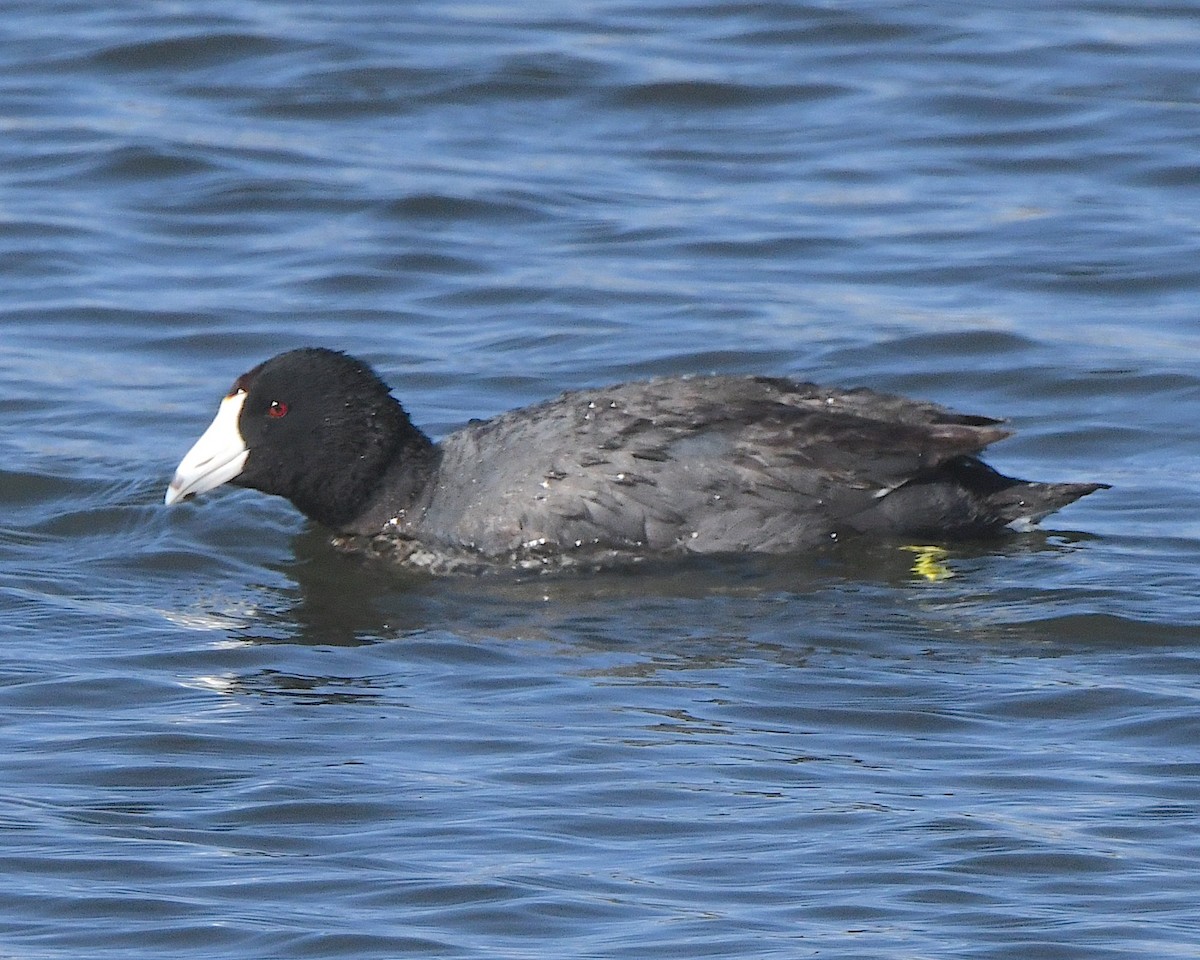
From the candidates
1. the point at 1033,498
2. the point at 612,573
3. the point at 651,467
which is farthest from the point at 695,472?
the point at 1033,498

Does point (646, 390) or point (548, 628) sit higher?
point (646, 390)

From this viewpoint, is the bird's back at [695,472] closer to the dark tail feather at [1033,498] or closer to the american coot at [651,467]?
the american coot at [651,467]

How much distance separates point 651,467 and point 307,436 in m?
1.37

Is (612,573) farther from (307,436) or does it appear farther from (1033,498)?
(1033,498)

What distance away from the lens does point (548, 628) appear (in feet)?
27.2

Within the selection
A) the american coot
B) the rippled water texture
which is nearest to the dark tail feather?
the american coot

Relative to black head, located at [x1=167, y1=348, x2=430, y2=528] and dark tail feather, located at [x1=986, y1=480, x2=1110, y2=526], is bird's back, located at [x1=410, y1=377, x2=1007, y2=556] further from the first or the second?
black head, located at [x1=167, y1=348, x2=430, y2=528]

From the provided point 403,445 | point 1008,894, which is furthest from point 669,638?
point 1008,894

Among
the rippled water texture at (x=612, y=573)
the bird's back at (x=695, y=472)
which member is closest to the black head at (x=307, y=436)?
the rippled water texture at (x=612, y=573)

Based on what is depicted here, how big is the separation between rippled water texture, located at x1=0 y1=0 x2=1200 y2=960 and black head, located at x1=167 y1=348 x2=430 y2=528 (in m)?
0.32

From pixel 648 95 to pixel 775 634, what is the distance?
813 centimetres

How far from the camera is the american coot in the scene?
29.0 feet

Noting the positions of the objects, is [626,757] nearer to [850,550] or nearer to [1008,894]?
[1008,894]

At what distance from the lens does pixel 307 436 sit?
933 cm
